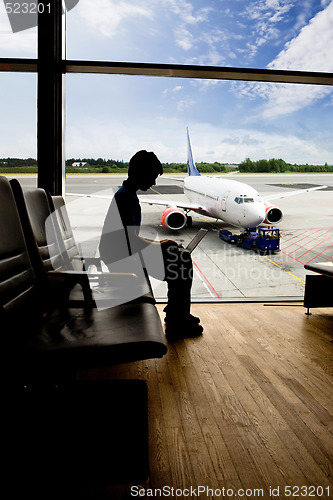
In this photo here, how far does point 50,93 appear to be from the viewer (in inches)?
111

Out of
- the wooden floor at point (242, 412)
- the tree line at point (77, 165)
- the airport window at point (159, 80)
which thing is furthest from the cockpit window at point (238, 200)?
the wooden floor at point (242, 412)

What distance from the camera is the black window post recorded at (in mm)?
2791

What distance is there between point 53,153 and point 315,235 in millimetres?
6869

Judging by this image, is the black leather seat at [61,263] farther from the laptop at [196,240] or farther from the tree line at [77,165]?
the tree line at [77,165]

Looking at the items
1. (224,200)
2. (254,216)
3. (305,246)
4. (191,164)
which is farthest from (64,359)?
(191,164)

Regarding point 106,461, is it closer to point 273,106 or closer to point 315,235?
point 273,106

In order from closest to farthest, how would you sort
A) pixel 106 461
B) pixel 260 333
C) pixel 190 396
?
1. pixel 106 461
2. pixel 190 396
3. pixel 260 333

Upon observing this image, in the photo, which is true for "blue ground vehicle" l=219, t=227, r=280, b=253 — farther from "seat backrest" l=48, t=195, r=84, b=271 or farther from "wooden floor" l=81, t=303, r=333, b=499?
"seat backrest" l=48, t=195, r=84, b=271

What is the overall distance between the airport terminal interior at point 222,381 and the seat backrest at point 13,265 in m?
0.53

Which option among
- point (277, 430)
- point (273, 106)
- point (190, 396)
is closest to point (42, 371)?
point (190, 396)

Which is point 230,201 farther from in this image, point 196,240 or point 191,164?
point 196,240

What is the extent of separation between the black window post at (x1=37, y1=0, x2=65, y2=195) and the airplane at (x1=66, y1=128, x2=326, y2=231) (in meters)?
3.79

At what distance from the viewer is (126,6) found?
3.13 meters

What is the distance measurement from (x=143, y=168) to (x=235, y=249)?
519cm
